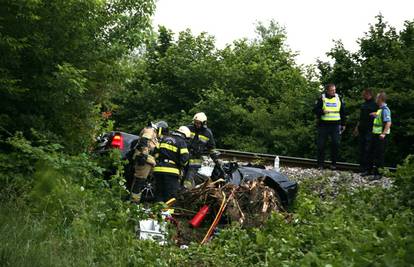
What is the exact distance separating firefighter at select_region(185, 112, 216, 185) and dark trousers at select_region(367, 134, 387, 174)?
13.3 ft

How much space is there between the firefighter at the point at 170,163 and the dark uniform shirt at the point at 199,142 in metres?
1.08

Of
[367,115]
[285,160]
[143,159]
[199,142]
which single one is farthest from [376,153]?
[143,159]

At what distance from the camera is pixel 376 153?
1329 cm

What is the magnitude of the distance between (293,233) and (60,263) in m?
2.93

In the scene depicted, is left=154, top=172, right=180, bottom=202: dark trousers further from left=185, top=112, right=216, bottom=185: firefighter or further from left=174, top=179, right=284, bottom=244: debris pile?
left=185, top=112, right=216, bottom=185: firefighter

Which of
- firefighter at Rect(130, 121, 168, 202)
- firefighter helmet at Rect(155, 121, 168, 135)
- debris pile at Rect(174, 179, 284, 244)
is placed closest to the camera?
debris pile at Rect(174, 179, 284, 244)

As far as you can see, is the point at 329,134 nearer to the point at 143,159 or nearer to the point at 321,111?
the point at 321,111

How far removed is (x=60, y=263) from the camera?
17.4 feet

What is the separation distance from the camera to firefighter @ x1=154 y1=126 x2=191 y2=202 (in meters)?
9.93

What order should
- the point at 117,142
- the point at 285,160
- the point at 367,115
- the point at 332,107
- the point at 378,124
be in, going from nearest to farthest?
the point at 117,142 < the point at 378,124 < the point at 367,115 < the point at 332,107 < the point at 285,160

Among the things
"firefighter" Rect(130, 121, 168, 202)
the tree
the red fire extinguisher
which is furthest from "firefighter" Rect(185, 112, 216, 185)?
the tree

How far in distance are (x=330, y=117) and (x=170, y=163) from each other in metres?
5.50

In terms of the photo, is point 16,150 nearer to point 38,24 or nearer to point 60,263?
point 38,24

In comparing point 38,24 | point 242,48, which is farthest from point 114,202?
point 242,48
